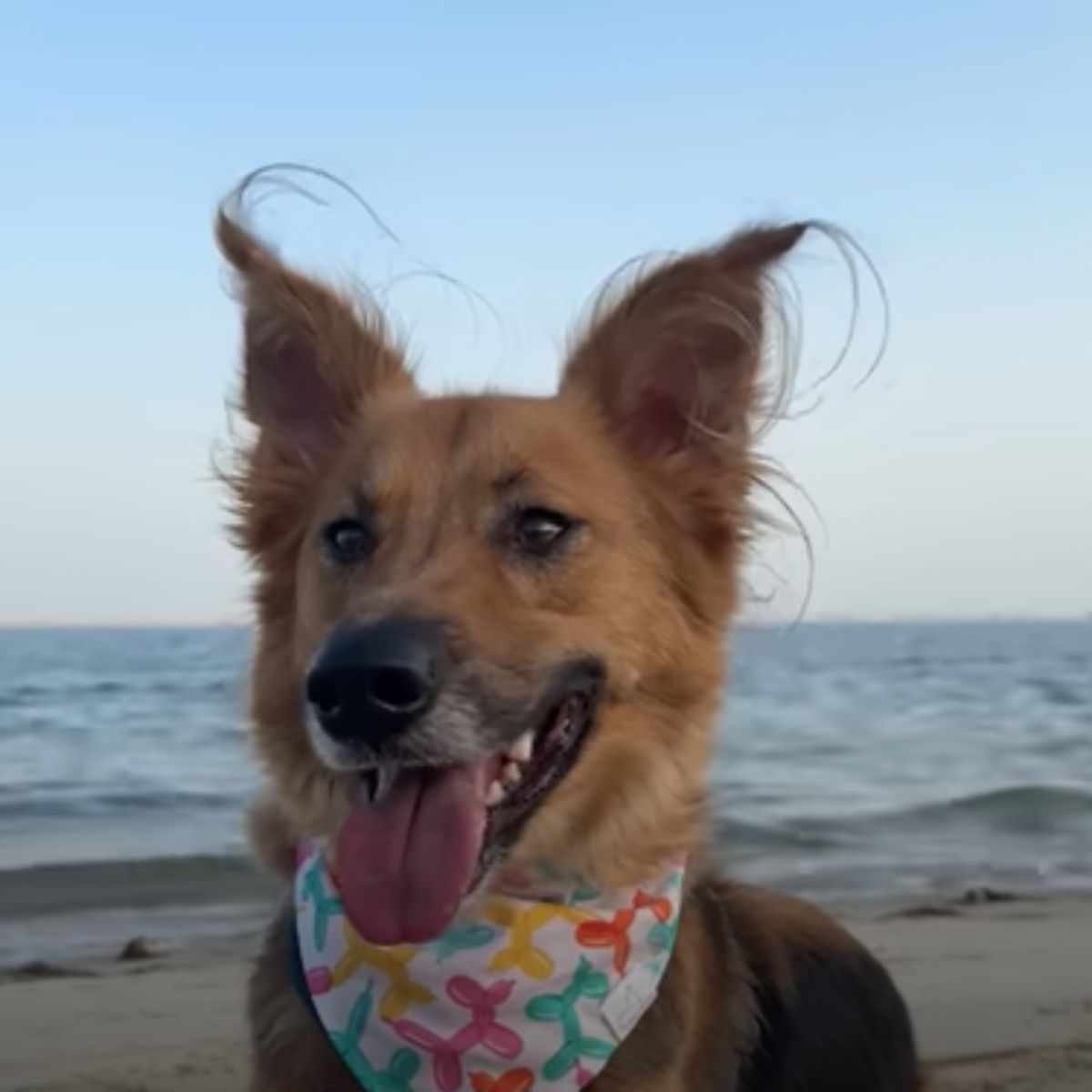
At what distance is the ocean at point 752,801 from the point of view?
830cm

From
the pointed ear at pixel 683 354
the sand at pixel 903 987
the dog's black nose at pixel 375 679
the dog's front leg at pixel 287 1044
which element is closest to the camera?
the dog's black nose at pixel 375 679

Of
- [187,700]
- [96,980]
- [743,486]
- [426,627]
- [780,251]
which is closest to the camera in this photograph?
[426,627]

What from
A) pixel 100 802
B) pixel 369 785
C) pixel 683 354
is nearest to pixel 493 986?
pixel 369 785

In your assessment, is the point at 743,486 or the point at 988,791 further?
the point at 988,791

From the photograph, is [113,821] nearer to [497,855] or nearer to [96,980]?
[96,980]

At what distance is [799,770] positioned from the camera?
13.0m

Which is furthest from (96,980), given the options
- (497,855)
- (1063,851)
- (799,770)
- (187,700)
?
(187,700)

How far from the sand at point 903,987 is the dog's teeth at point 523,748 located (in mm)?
2536

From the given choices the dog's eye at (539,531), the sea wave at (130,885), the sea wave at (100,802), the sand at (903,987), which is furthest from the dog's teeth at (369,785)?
the sea wave at (100,802)

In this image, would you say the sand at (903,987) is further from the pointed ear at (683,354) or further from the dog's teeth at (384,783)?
the pointed ear at (683,354)

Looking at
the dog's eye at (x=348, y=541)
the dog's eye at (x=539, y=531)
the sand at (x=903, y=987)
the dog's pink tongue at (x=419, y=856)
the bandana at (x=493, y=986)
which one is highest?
the dog's eye at (x=539, y=531)

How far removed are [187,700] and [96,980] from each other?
1388 centimetres

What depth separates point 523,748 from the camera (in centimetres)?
373

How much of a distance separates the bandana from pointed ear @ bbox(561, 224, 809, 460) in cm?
115
